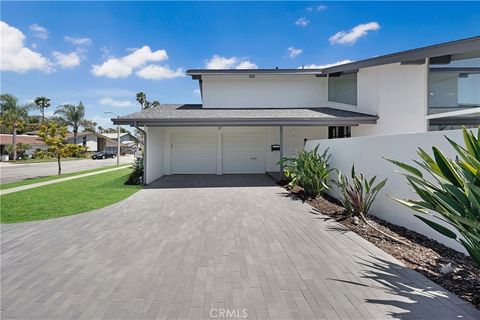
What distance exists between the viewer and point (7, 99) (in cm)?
3133

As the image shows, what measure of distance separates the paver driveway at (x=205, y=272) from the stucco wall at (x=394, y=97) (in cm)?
693

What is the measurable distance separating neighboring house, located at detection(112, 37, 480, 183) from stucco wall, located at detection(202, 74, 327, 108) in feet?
0.20

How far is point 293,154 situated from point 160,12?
10180mm

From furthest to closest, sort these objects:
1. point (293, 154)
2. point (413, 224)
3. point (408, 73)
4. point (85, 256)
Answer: point (293, 154), point (408, 73), point (413, 224), point (85, 256)

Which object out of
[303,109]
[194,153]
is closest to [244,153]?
[194,153]

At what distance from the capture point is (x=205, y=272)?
341 centimetres

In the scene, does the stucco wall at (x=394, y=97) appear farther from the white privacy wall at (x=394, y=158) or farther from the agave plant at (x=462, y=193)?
the agave plant at (x=462, y=193)

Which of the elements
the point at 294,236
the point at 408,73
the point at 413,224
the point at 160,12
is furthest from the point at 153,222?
the point at 408,73

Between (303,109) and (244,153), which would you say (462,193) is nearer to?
(303,109)

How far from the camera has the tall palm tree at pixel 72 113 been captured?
40594 mm

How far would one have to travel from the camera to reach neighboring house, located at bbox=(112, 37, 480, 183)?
8.38 metres

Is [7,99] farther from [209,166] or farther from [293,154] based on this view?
[293,154]

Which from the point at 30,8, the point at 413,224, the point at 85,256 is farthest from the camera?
the point at 30,8

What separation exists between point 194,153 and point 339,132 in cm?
884
